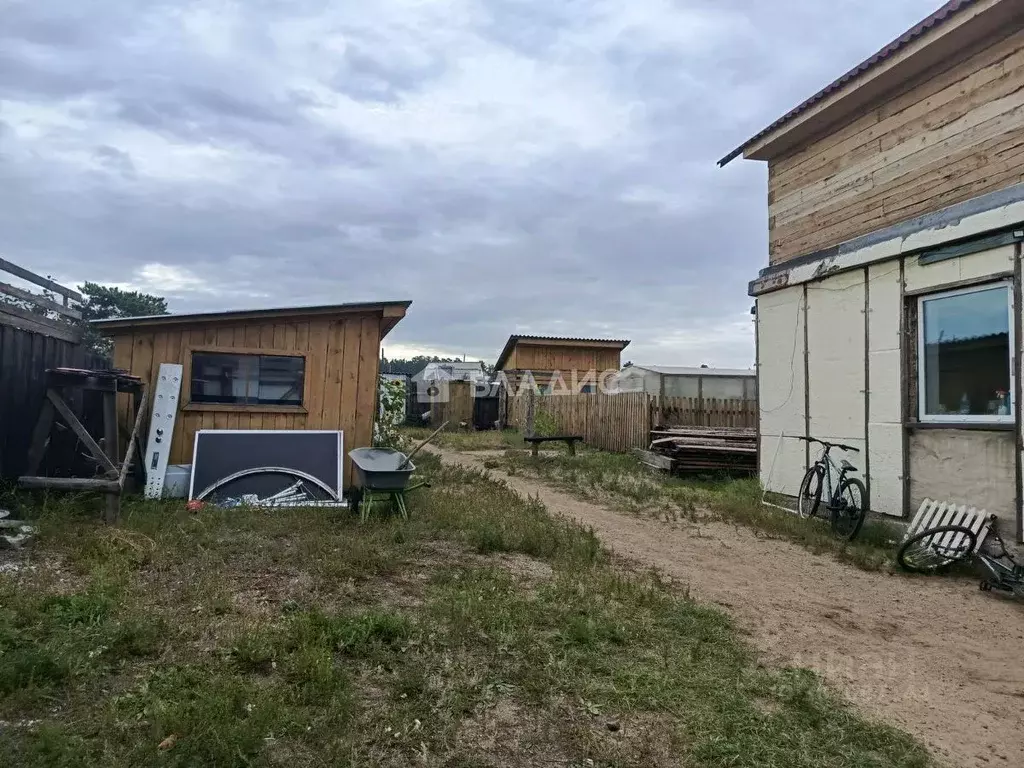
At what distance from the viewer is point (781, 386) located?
952cm

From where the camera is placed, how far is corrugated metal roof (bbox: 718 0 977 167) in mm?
6516

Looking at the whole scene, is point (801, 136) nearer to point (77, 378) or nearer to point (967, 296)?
point (967, 296)

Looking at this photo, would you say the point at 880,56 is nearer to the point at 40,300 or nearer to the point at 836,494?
the point at 836,494

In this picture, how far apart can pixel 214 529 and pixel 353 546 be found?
1.64 metres

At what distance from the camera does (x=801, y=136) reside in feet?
29.9

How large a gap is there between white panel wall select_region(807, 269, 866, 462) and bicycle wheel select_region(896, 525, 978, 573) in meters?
1.67

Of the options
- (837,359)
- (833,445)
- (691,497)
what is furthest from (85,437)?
(837,359)

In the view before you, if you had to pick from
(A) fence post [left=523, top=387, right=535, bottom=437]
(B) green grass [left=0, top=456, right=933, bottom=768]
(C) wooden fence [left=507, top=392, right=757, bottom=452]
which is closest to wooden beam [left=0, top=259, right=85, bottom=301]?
(B) green grass [left=0, top=456, right=933, bottom=768]

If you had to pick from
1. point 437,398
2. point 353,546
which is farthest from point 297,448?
point 437,398

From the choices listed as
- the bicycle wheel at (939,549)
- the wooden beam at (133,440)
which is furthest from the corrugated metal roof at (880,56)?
the wooden beam at (133,440)

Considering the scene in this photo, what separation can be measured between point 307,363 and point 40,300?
10.6 feet

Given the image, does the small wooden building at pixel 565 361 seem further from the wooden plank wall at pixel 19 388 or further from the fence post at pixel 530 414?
the wooden plank wall at pixel 19 388

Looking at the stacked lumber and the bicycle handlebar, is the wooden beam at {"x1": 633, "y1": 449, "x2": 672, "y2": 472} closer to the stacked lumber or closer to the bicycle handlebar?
the stacked lumber

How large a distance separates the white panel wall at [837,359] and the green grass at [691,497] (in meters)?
1.00
